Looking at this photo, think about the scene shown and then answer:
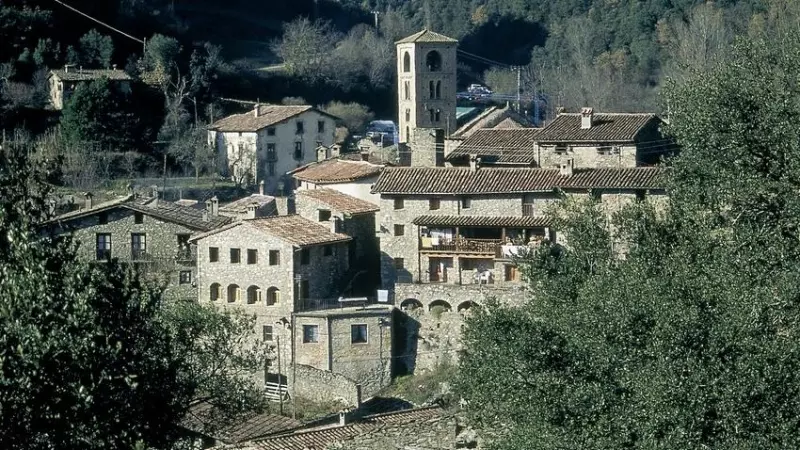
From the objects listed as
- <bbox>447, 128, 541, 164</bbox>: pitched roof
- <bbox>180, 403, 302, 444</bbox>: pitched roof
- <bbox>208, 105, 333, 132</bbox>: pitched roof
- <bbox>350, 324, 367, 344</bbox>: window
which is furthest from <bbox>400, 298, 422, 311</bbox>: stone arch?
<bbox>208, 105, 333, 132</bbox>: pitched roof

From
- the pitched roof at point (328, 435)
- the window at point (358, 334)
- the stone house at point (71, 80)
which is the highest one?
the stone house at point (71, 80)

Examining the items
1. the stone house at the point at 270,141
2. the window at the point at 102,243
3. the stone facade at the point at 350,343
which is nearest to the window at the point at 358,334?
the stone facade at the point at 350,343

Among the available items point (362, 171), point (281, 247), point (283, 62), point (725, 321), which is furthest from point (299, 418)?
point (283, 62)

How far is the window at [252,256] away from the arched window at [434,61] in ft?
81.9

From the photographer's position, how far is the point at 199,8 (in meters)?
79.9

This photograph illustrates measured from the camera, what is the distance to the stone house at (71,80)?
56969 mm

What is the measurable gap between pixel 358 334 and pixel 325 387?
2197mm

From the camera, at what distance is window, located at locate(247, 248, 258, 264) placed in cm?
3812

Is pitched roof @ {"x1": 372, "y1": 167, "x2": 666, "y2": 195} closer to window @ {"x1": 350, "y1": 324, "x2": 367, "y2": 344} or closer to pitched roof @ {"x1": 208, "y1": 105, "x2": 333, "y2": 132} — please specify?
window @ {"x1": 350, "y1": 324, "x2": 367, "y2": 344}

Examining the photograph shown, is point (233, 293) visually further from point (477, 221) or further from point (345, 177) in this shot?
point (345, 177)

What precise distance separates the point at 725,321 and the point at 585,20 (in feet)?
239

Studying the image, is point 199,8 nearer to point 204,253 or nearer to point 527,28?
point 527,28

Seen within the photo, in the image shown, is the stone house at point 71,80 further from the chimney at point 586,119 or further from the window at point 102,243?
the chimney at point 586,119

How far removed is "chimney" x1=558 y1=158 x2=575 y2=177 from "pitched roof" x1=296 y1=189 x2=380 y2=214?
4818mm
